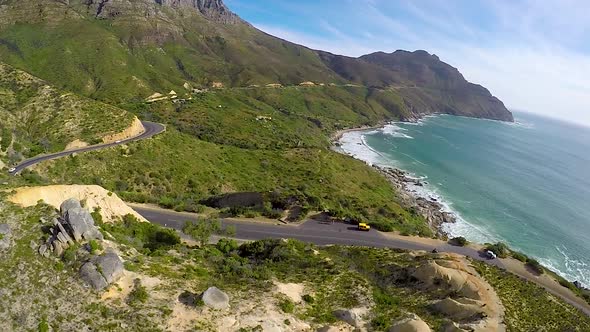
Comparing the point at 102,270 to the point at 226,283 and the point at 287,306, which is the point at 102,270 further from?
the point at 287,306

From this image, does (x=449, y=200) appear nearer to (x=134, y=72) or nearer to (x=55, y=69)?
(x=134, y=72)

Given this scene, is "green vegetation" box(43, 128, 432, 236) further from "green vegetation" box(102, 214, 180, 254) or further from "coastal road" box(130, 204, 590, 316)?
"green vegetation" box(102, 214, 180, 254)

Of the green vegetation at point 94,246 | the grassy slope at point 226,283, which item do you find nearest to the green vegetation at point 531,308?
the grassy slope at point 226,283

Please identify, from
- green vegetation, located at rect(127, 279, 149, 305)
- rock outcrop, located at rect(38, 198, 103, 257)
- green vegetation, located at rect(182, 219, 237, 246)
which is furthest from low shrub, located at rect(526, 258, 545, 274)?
rock outcrop, located at rect(38, 198, 103, 257)

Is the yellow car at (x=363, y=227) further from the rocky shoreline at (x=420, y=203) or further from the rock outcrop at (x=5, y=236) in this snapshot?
the rock outcrop at (x=5, y=236)

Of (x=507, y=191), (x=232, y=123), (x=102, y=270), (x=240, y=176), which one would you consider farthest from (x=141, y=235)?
(x=507, y=191)

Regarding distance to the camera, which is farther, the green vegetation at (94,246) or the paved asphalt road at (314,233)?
the paved asphalt road at (314,233)

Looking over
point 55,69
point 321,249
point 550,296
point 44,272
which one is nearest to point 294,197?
point 321,249
